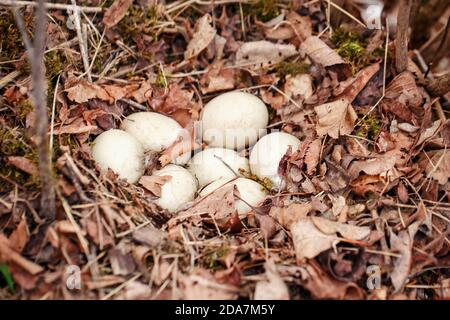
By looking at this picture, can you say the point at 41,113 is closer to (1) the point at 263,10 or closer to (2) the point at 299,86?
(2) the point at 299,86

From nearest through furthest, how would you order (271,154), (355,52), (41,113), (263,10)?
(41,113)
(271,154)
(355,52)
(263,10)

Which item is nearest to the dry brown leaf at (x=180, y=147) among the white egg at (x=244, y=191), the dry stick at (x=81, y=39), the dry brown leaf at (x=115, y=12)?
the white egg at (x=244, y=191)

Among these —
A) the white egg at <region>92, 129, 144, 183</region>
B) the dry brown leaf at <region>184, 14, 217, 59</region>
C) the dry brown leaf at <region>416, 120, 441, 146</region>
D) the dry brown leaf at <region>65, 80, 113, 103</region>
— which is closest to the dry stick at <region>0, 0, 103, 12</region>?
the dry brown leaf at <region>65, 80, 113, 103</region>

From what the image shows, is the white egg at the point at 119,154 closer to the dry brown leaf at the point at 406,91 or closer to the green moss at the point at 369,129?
the green moss at the point at 369,129

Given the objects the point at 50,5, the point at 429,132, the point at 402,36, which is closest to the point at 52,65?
the point at 50,5
